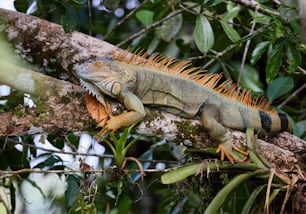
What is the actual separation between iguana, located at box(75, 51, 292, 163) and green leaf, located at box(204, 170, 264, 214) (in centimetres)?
15

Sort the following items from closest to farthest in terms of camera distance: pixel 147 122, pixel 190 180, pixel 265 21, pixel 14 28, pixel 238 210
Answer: pixel 147 122, pixel 14 28, pixel 265 21, pixel 190 180, pixel 238 210

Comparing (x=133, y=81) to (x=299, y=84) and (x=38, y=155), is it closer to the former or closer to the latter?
(x=38, y=155)

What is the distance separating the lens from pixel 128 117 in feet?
6.96

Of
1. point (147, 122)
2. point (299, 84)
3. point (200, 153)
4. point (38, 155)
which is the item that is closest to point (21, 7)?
point (38, 155)

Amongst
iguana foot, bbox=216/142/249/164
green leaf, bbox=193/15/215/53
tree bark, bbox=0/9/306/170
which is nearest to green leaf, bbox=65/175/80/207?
tree bark, bbox=0/9/306/170

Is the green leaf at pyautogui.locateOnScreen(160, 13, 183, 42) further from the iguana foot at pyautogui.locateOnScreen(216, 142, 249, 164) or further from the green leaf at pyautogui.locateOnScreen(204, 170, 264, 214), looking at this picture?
the green leaf at pyautogui.locateOnScreen(204, 170, 264, 214)

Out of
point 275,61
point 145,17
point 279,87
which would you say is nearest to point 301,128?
point 279,87

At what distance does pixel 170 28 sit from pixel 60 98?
4.24ft

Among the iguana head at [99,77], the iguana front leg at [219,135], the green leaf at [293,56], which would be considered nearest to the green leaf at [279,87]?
the green leaf at [293,56]

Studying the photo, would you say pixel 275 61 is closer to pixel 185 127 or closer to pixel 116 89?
pixel 185 127

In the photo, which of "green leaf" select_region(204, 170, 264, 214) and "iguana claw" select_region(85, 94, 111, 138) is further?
"iguana claw" select_region(85, 94, 111, 138)

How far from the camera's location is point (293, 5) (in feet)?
7.11

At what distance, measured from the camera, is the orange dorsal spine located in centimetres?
242

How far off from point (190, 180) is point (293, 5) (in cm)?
98
